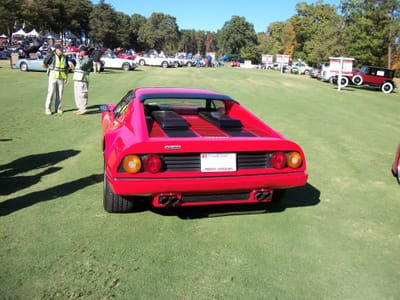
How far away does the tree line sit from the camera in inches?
1469

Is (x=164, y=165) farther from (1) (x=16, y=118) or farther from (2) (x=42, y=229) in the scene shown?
(1) (x=16, y=118)

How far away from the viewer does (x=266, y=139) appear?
12.3 feet

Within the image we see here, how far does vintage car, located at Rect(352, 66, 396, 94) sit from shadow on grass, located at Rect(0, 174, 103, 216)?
24598 millimetres

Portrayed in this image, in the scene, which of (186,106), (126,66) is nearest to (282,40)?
(126,66)

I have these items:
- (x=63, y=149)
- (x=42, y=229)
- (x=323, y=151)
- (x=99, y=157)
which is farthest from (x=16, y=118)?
(x=323, y=151)

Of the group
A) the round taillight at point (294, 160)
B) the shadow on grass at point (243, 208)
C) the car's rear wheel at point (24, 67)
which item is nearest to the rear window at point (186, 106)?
the shadow on grass at point (243, 208)

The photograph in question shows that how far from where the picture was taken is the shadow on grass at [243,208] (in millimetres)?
4031

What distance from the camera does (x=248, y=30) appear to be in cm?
12888

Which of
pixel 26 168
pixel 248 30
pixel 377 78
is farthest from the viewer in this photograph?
pixel 248 30

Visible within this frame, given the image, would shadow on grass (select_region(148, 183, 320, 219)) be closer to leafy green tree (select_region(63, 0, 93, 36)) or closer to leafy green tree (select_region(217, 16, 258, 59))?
leafy green tree (select_region(63, 0, 93, 36))

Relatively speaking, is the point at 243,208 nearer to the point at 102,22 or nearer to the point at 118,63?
the point at 118,63

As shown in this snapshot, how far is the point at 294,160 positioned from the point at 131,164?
1598 millimetres

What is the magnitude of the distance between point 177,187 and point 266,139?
1.03 meters

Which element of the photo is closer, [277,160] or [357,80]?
[277,160]
